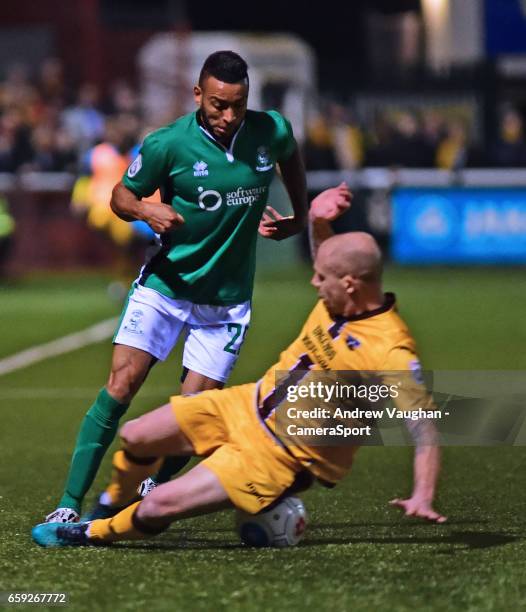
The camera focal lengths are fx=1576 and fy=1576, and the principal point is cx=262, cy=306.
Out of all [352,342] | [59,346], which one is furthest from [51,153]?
[352,342]

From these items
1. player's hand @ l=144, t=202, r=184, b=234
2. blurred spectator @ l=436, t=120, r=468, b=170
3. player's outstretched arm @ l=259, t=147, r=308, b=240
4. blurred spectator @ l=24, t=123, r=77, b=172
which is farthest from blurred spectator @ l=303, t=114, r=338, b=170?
player's hand @ l=144, t=202, r=184, b=234

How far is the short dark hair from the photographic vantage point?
645 cm

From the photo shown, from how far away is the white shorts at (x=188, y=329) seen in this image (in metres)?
6.77

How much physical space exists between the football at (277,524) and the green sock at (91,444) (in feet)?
2.70

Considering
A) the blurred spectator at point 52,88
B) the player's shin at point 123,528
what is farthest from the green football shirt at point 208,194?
the blurred spectator at point 52,88

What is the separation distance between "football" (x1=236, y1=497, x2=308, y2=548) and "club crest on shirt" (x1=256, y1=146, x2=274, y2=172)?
1534mm

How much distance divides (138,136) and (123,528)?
51.5 feet

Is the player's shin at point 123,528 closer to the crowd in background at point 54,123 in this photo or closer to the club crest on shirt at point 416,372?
the club crest on shirt at point 416,372

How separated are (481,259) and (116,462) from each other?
16871 millimetres

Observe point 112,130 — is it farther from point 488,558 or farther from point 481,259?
point 488,558

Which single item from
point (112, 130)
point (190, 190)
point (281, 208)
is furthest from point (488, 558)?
point (281, 208)

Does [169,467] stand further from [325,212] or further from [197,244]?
[325,212]

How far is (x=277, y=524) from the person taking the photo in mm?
6039

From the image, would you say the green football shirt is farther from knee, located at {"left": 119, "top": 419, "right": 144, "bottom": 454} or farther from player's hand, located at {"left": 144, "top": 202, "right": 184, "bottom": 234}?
knee, located at {"left": 119, "top": 419, "right": 144, "bottom": 454}
